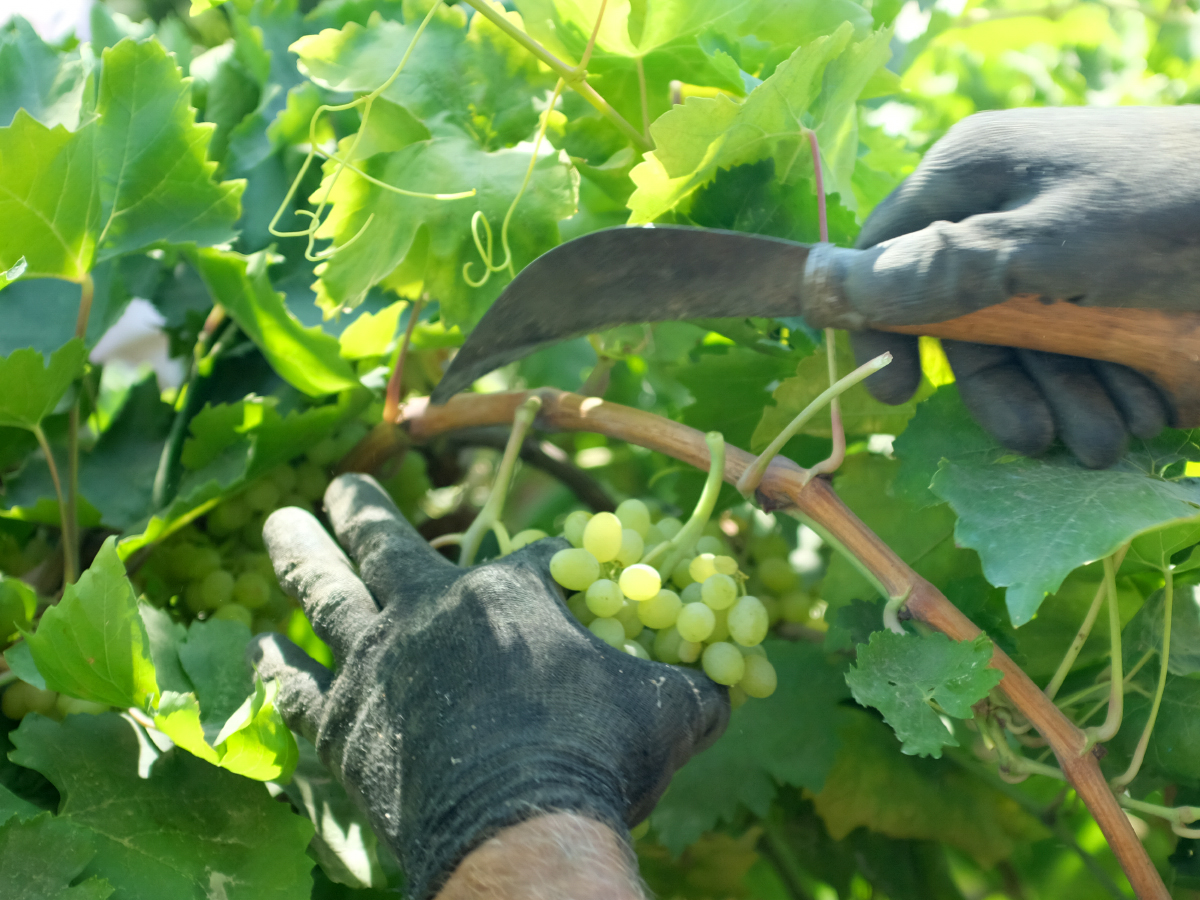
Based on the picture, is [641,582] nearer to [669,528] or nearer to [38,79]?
[669,528]

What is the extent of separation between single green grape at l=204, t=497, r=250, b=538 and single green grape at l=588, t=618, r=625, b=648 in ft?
1.24

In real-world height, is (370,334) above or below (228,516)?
above

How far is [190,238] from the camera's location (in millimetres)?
675

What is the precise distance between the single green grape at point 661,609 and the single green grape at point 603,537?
0.04m

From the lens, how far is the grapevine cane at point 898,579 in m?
0.49

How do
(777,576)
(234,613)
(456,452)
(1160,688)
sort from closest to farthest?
(1160,688) → (234,613) → (777,576) → (456,452)

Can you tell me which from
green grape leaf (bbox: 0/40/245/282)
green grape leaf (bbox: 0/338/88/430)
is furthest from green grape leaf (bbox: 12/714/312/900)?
green grape leaf (bbox: 0/40/245/282)

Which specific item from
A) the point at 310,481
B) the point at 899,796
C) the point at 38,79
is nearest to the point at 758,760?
the point at 899,796

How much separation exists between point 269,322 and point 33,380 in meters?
0.16

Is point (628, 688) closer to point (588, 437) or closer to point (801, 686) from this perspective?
point (801, 686)

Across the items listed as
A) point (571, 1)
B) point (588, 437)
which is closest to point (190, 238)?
point (571, 1)

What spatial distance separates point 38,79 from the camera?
700mm

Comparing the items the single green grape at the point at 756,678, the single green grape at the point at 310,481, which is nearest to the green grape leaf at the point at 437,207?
the single green grape at the point at 310,481

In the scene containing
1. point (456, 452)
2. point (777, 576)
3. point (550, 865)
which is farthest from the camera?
point (456, 452)
